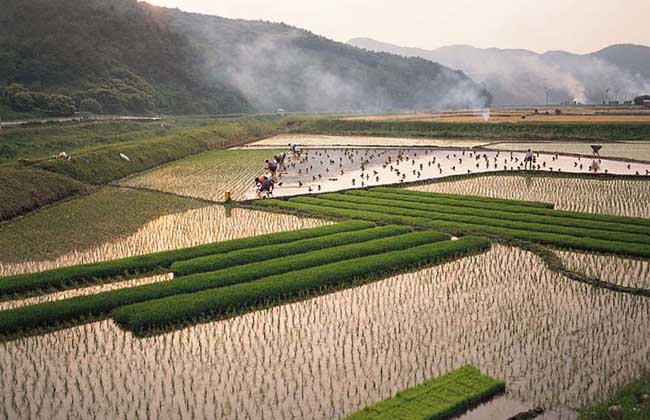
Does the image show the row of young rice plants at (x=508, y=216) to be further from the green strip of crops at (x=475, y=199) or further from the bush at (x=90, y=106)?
the bush at (x=90, y=106)

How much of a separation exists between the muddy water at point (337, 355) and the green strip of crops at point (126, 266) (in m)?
2.86

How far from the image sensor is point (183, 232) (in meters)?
19.5

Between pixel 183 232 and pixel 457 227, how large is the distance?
8.85m

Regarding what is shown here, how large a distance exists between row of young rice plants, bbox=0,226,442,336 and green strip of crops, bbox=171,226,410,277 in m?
0.10

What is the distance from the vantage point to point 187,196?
85.8 feet

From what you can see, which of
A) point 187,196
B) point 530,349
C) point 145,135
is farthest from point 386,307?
point 145,135

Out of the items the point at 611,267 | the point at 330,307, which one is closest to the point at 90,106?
the point at 330,307

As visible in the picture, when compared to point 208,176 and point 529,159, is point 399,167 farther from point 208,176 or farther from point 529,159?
point 208,176

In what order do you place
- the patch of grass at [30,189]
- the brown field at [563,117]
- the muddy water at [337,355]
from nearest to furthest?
1. the muddy water at [337,355]
2. the patch of grass at [30,189]
3. the brown field at [563,117]

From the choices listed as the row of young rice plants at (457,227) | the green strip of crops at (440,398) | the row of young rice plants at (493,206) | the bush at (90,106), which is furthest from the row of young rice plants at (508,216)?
the bush at (90,106)

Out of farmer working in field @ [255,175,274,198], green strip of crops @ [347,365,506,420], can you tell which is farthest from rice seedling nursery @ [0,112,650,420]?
farmer working in field @ [255,175,274,198]

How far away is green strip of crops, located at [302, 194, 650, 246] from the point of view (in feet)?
55.1

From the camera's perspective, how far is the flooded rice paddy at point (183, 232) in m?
16.3

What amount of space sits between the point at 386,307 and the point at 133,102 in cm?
5943
